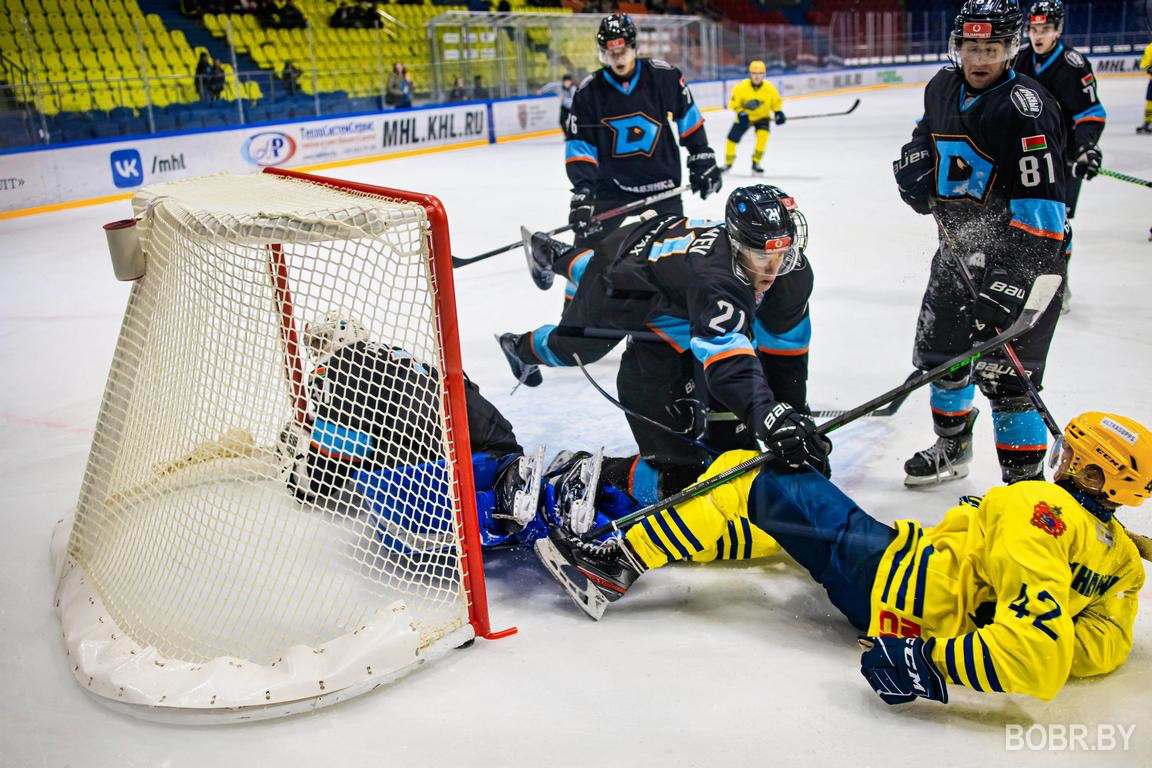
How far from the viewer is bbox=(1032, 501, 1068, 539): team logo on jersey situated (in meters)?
1.55

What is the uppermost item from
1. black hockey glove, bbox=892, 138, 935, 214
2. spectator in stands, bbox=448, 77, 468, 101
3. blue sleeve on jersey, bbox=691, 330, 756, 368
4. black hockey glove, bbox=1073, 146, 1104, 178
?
spectator in stands, bbox=448, 77, 468, 101

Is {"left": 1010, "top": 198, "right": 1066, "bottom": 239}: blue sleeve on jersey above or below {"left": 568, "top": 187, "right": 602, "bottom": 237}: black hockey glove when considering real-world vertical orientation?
above

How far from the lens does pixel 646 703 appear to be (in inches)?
69.2

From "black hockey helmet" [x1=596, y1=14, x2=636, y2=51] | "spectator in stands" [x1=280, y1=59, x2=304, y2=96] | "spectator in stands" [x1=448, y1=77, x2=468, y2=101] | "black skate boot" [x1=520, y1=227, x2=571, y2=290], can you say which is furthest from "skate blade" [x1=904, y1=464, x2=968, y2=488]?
"spectator in stands" [x1=448, y1=77, x2=468, y2=101]

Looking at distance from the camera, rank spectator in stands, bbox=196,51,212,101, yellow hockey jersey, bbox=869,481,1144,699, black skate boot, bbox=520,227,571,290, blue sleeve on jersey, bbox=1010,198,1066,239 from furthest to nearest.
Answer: spectator in stands, bbox=196,51,212,101, black skate boot, bbox=520,227,571,290, blue sleeve on jersey, bbox=1010,198,1066,239, yellow hockey jersey, bbox=869,481,1144,699

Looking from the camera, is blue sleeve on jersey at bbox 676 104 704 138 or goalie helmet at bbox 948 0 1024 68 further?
blue sleeve on jersey at bbox 676 104 704 138

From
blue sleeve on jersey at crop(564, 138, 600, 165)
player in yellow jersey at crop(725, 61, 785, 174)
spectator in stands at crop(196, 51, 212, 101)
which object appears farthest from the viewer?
spectator in stands at crop(196, 51, 212, 101)

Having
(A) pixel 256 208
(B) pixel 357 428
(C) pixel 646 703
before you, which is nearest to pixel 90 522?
(B) pixel 357 428

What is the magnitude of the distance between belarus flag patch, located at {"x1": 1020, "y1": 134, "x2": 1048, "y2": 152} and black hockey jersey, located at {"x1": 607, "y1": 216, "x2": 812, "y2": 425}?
22.5 inches

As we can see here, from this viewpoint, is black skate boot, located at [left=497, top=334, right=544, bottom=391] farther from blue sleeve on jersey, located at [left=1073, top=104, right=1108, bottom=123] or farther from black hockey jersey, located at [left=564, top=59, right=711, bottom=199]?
blue sleeve on jersey, located at [left=1073, top=104, right=1108, bottom=123]

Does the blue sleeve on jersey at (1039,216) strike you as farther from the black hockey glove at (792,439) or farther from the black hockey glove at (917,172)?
the black hockey glove at (792,439)

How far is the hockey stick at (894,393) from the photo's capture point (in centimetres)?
191

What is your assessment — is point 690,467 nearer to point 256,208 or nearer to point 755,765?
point 755,765

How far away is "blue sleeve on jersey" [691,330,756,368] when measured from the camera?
206cm
